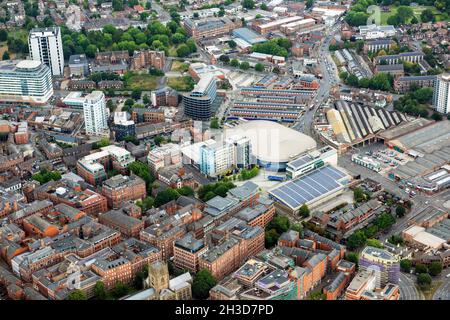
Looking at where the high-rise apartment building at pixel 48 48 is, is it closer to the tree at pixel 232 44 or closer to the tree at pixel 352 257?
the tree at pixel 232 44

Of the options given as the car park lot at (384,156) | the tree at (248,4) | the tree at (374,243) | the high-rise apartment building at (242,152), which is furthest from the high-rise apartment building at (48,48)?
the tree at (374,243)

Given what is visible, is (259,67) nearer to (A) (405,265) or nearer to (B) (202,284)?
(A) (405,265)

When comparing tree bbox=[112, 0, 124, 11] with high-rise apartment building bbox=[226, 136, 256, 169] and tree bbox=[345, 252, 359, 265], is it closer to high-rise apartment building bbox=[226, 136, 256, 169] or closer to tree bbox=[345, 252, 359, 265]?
high-rise apartment building bbox=[226, 136, 256, 169]

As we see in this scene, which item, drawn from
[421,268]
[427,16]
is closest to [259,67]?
[427,16]

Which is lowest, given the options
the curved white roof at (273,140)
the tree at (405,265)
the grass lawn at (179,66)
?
the tree at (405,265)

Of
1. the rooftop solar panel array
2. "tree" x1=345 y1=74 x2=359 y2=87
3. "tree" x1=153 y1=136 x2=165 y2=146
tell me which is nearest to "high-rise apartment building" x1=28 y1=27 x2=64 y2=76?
"tree" x1=153 y1=136 x2=165 y2=146

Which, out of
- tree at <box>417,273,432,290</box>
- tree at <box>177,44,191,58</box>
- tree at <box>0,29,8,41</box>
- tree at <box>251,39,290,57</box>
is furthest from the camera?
tree at <box>0,29,8,41</box>

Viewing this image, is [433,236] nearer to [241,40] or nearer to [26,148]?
[26,148]
